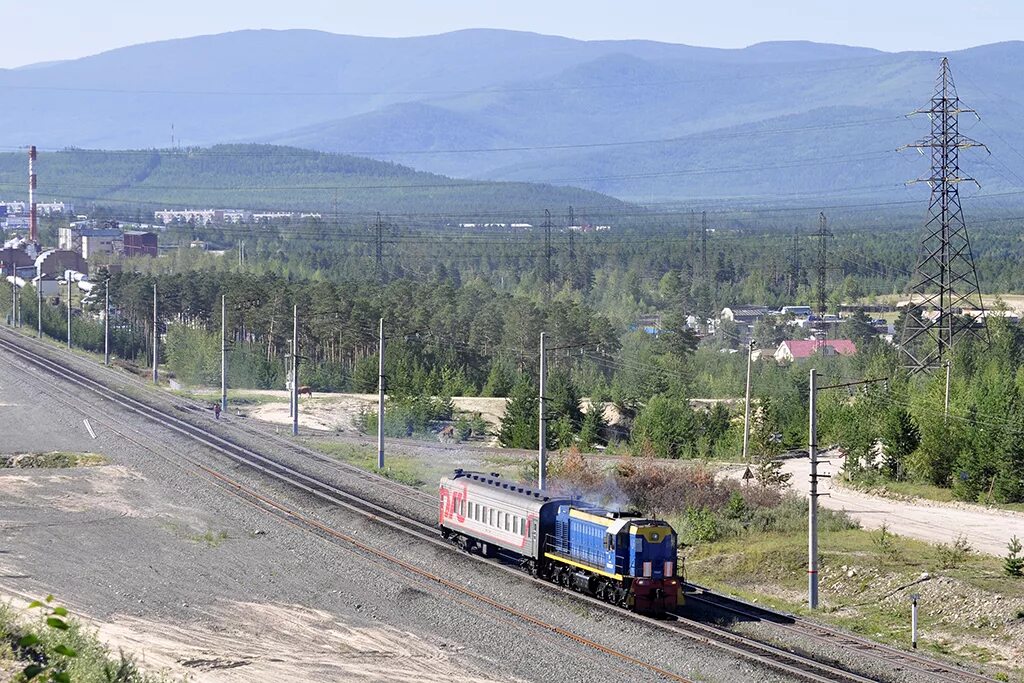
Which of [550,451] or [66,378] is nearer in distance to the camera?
[550,451]

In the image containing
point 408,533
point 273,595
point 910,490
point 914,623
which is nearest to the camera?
point 914,623

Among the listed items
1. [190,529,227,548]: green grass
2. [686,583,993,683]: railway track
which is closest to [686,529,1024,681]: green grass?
[686,583,993,683]: railway track

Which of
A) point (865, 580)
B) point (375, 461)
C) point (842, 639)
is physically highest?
point (842, 639)

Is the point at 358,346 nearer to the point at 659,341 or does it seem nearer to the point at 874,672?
the point at 659,341

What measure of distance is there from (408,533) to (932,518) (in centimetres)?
1966

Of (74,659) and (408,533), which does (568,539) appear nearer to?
(408,533)

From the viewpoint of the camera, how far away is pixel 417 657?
32.6 m

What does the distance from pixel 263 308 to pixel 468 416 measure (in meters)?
36.4

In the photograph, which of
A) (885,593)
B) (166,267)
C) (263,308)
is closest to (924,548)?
(885,593)

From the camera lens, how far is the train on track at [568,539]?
35.3 metres

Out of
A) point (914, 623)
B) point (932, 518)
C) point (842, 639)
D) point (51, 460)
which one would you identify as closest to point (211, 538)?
point (51, 460)

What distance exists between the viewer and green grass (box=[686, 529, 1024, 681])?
114 feet

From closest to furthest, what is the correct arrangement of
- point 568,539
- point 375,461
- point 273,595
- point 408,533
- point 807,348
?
point 568,539, point 273,595, point 408,533, point 375,461, point 807,348

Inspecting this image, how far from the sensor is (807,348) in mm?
125938
